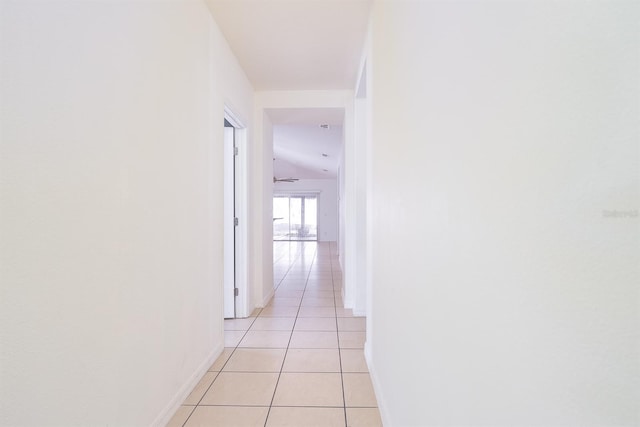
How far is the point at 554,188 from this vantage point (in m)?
0.44

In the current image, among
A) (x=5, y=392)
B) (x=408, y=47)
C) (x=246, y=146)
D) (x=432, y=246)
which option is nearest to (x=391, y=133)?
(x=408, y=47)

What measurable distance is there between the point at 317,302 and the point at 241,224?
55.2 inches

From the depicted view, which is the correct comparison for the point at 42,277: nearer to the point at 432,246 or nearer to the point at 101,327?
the point at 101,327

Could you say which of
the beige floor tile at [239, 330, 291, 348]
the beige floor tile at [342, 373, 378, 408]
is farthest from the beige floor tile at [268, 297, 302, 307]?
the beige floor tile at [342, 373, 378, 408]

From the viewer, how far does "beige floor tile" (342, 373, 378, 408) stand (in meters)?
1.93

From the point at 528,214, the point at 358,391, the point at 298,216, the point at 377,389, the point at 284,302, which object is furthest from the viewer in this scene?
the point at 298,216

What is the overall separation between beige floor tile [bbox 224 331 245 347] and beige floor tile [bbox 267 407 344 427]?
1048 millimetres

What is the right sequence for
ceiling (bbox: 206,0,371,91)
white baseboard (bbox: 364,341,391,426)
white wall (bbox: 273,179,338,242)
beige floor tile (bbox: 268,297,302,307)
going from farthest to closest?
white wall (bbox: 273,179,338,242)
beige floor tile (bbox: 268,297,302,307)
ceiling (bbox: 206,0,371,91)
white baseboard (bbox: 364,341,391,426)

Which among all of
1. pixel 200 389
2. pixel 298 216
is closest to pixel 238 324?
pixel 200 389

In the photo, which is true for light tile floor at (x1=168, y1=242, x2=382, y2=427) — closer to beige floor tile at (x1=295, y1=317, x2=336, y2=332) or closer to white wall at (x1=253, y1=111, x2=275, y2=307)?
beige floor tile at (x1=295, y1=317, x2=336, y2=332)

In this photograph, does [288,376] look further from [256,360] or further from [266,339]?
[266,339]

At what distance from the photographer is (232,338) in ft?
9.61

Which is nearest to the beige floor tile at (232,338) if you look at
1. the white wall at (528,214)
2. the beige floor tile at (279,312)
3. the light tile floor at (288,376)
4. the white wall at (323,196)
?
the light tile floor at (288,376)

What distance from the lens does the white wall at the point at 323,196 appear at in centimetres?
1285
